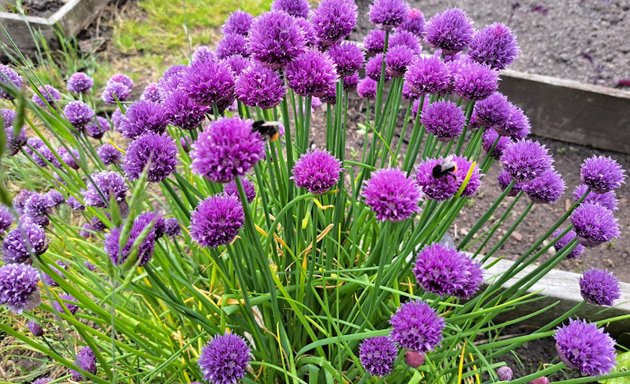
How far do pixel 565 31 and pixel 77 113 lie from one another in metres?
3.54

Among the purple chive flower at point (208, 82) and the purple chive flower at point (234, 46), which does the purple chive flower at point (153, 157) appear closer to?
the purple chive flower at point (208, 82)

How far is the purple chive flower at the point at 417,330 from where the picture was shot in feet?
3.14

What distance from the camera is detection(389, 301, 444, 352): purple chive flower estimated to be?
96 centimetres

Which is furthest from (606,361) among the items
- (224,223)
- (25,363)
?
(25,363)

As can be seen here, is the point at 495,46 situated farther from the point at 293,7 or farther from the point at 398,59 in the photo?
the point at 293,7

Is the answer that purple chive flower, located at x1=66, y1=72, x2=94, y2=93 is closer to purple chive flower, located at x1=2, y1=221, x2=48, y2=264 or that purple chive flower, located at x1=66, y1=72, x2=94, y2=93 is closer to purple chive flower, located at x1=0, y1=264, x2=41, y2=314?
purple chive flower, located at x1=2, y1=221, x2=48, y2=264

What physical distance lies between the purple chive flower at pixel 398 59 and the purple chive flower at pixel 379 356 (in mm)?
764

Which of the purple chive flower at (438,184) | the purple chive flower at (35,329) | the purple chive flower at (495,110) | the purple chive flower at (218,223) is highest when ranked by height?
the purple chive flower at (495,110)

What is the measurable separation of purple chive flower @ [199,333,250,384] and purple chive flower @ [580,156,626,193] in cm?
97

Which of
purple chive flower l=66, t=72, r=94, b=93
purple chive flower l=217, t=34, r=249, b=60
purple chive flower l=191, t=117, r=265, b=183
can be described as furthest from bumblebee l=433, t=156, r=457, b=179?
purple chive flower l=66, t=72, r=94, b=93

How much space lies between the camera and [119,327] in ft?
4.00

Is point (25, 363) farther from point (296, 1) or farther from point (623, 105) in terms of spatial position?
point (623, 105)

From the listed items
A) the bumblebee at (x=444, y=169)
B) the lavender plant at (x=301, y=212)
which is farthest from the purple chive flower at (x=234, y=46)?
the bumblebee at (x=444, y=169)

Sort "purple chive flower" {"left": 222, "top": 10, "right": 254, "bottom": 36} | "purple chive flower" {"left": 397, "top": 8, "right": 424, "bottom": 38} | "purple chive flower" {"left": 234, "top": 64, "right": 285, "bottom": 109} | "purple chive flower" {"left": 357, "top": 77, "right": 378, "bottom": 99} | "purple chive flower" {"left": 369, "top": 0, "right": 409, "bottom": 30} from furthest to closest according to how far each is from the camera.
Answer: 1. "purple chive flower" {"left": 357, "top": 77, "right": 378, "bottom": 99}
2. "purple chive flower" {"left": 397, "top": 8, "right": 424, "bottom": 38}
3. "purple chive flower" {"left": 222, "top": 10, "right": 254, "bottom": 36}
4. "purple chive flower" {"left": 369, "top": 0, "right": 409, "bottom": 30}
5. "purple chive flower" {"left": 234, "top": 64, "right": 285, "bottom": 109}
